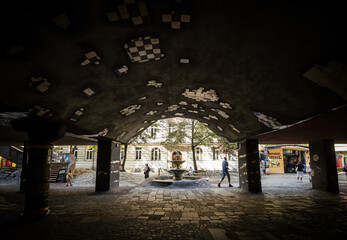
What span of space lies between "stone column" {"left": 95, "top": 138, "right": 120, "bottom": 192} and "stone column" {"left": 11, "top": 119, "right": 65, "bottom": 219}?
15.0 ft

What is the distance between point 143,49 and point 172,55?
0.66 meters

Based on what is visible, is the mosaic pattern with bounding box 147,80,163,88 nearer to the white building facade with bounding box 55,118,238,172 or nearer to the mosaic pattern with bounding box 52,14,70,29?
the mosaic pattern with bounding box 52,14,70,29

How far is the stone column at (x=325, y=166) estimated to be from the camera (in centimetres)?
1034

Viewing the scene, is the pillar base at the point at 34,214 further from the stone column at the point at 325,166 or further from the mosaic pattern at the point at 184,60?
the stone column at the point at 325,166

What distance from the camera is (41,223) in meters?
5.34

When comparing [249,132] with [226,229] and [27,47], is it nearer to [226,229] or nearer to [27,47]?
[226,229]

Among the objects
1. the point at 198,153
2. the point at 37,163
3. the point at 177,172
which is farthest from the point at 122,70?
the point at 198,153

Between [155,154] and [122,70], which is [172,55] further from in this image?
[155,154]

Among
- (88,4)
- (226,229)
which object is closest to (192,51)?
(88,4)

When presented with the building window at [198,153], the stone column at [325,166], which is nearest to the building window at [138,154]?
the building window at [198,153]

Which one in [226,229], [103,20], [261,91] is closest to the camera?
[103,20]

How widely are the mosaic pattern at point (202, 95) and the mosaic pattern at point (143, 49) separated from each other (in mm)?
2227

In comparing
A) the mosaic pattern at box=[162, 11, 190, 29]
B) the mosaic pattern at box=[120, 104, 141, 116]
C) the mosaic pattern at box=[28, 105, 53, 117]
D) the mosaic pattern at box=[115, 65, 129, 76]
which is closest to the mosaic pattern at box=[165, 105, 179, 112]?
the mosaic pattern at box=[120, 104, 141, 116]

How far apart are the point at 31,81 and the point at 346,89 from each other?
19.9 ft
